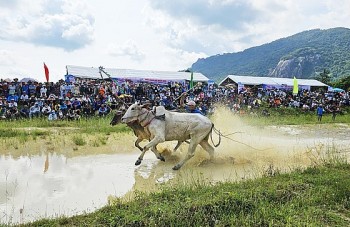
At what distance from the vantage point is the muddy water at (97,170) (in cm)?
679

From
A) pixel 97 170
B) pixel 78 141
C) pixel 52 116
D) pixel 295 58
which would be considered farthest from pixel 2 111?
pixel 295 58

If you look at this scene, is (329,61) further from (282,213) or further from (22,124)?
(282,213)

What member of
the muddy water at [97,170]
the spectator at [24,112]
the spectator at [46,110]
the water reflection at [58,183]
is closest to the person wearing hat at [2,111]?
the spectator at [24,112]

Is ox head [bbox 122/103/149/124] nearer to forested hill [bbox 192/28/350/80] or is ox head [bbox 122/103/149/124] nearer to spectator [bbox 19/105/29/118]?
spectator [bbox 19/105/29/118]

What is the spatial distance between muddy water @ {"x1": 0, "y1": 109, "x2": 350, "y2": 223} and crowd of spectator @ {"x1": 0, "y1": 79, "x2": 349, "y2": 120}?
8.98 feet

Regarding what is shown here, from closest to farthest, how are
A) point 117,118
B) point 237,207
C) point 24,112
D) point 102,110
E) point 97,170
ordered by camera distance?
point 237,207 < point 97,170 < point 117,118 < point 24,112 < point 102,110

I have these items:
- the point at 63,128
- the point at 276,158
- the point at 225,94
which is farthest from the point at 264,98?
the point at 276,158

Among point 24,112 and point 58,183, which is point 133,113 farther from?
point 24,112

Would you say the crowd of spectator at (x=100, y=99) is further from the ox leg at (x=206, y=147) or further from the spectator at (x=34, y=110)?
the ox leg at (x=206, y=147)

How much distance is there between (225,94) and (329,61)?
75193 mm

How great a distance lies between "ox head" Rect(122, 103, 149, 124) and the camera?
9734mm

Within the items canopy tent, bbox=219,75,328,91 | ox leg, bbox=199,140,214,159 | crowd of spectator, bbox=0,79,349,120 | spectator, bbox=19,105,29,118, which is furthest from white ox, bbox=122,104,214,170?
canopy tent, bbox=219,75,328,91

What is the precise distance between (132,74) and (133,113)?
26.5m

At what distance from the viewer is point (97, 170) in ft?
31.1
